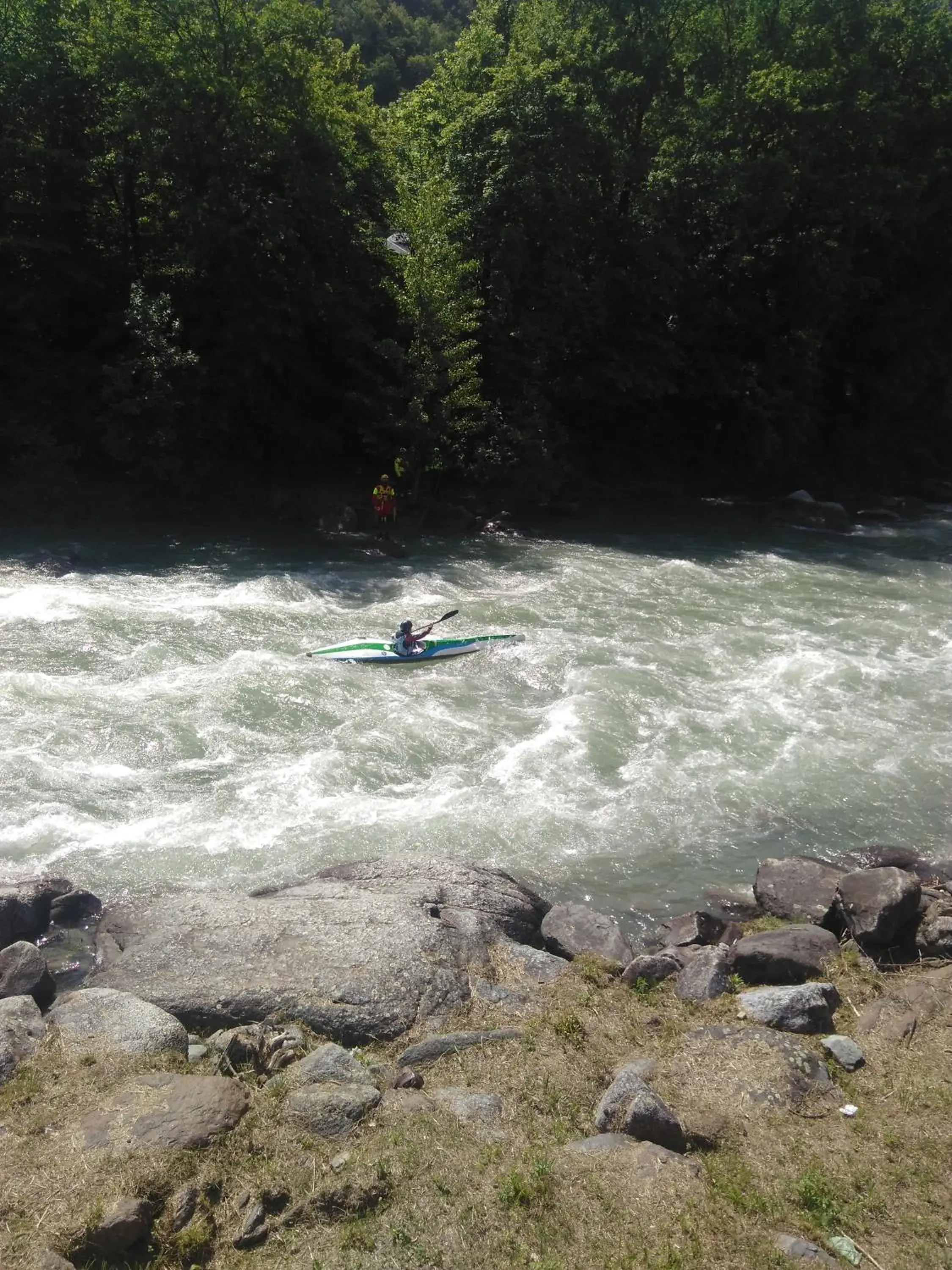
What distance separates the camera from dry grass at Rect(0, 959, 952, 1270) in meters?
4.69

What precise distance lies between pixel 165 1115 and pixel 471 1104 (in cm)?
165

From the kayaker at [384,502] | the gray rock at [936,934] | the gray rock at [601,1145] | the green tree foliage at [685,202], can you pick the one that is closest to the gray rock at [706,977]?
the gray rock at [936,934]

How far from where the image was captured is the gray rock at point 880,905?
800 cm

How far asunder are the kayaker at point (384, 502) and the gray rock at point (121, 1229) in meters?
16.4

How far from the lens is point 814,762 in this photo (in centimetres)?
1143

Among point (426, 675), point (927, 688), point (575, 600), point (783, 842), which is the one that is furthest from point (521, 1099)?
point (575, 600)

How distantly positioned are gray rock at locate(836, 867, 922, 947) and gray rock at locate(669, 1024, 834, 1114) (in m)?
1.93

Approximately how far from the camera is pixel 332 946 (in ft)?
24.2

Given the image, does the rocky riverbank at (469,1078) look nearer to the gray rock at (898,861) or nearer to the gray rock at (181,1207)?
the gray rock at (181,1207)

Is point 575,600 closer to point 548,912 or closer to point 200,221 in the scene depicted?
point 548,912

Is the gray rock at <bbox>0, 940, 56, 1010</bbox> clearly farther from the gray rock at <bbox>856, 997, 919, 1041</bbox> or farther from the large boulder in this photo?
the large boulder

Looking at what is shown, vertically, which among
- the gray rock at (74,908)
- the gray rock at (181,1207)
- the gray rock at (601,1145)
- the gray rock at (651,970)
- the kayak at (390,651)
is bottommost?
the gray rock at (74,908)

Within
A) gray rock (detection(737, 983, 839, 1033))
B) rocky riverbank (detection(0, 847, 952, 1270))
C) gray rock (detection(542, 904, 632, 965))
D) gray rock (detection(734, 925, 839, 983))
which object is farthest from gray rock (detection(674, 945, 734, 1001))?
gray rock (detection(542, 904, 632, 965))

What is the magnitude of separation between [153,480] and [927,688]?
14958mm
